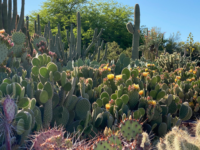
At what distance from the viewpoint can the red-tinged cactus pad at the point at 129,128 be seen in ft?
5.96

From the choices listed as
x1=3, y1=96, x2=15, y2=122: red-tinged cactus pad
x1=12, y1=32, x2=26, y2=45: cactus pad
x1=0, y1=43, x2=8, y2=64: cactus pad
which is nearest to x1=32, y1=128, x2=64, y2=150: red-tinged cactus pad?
x1=3, y1=96, x2=15, y2=122: red-tinged cactus pad

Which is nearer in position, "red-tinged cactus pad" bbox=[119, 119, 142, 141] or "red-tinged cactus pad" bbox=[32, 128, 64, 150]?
"red-tinged cactus pad" bbox=[32, 128, 64, 150]

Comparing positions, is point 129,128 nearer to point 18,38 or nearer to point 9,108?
point 9,108

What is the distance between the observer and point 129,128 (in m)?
1.84

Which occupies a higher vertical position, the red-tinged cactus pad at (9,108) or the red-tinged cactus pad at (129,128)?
the red-tinged cactus pad at (9,108)

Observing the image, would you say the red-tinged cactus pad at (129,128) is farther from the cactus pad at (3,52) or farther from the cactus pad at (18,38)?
the cactus pad at (18,38)

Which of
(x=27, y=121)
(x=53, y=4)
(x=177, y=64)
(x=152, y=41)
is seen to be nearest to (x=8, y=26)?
(x=177, y=64)

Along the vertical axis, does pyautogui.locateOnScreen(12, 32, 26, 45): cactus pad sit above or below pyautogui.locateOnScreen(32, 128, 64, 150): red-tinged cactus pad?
above

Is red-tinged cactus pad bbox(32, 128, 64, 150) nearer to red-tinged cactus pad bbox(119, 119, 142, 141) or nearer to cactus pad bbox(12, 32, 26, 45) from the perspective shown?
red-tinged cactus pad bbox(119, 119, 142, 141)

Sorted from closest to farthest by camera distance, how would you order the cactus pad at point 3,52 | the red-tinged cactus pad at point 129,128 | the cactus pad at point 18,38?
the red-tinged cactus pad at point 129,128 → the cactus pad at point 3,52 → the cactus pad at point 18,38

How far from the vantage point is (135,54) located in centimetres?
1056

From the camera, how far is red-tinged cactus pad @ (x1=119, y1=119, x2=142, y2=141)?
5.96 feet

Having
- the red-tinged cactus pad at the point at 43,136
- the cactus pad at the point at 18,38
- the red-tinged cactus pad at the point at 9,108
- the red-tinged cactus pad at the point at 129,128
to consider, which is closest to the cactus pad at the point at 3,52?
Result: the cactus pad at the point at 18,38

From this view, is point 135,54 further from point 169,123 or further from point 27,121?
point 27,121
